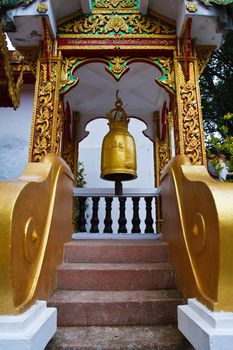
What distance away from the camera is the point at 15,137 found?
18.8ft

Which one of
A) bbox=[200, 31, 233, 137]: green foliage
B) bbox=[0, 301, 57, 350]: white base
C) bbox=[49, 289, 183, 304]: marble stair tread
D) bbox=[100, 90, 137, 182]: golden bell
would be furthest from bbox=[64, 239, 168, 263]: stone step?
bbox=[200, 31, 233, 137]: green foliage

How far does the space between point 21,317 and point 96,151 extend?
6912 millimetres

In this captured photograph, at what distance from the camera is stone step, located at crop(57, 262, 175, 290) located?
266 centimetres

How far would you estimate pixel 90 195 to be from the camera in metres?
4.83

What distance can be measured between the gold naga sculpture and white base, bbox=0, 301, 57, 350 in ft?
9.29

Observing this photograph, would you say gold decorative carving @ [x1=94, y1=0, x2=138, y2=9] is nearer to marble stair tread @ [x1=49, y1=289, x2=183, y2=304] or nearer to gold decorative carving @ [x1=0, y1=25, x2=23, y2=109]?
gold decorative carving @ [x1=0, y1=25, x2=23, y2=109]

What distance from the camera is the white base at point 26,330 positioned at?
1373mm

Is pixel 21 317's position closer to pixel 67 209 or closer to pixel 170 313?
pixel 170 313

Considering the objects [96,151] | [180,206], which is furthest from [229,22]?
[96,151]

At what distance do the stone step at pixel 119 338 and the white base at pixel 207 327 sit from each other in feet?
0.80

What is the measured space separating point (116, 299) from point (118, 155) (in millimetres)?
2436

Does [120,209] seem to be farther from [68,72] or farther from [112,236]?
[68,72]

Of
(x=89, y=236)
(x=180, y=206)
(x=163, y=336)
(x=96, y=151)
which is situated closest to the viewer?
(x=163, y=336)

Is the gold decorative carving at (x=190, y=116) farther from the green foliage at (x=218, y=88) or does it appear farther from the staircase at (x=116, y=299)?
the green foliage at (x=218, y=88)
